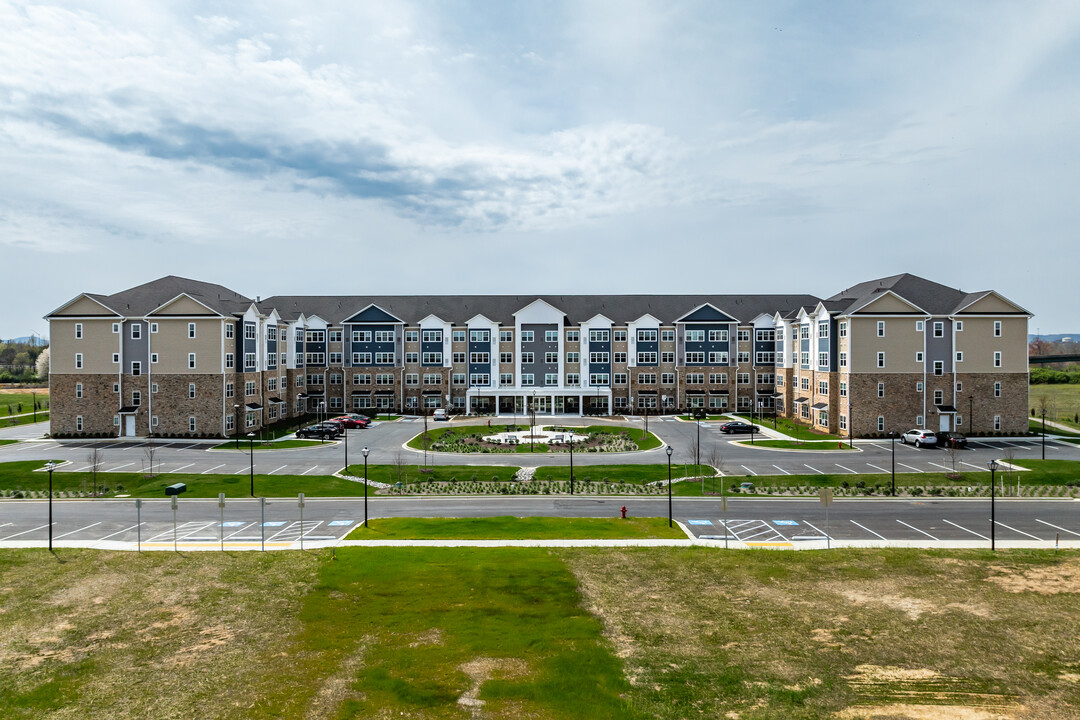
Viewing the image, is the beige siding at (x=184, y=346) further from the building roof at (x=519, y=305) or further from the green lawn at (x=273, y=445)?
the building roof at (x=519, y=305)

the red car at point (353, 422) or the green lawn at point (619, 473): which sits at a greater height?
the red car at point (353, 422)

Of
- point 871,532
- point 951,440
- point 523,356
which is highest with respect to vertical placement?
point 523,356

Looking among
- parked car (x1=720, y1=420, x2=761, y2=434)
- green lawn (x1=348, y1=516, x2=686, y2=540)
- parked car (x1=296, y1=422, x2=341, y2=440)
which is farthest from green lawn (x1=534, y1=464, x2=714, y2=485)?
parked car (x1=296, y1=422, x2=341, y2=440)

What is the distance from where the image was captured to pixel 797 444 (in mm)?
53750

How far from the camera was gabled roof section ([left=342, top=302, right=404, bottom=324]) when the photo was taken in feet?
258

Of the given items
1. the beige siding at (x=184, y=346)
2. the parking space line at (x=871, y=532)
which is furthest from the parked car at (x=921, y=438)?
the beige siding at (x=184, y=346)

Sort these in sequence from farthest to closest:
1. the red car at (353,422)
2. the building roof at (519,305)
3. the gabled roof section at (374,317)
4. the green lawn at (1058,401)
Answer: the building roof at (519,305) → the gabled roof section at (374,317) → the green lawn at (1058,401) → the red car at (353,422)

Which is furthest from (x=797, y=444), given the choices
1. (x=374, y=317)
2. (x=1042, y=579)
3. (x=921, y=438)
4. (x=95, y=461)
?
(x=95, y=461)

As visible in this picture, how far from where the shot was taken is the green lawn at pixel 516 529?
95.2ft

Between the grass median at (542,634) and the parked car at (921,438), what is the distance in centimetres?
2900

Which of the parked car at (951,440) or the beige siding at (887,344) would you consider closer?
the parked car at (951,440)

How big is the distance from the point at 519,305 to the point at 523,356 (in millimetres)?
8321

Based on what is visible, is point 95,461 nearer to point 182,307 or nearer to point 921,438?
point 182,307

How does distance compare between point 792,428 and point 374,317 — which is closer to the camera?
point 792,428
